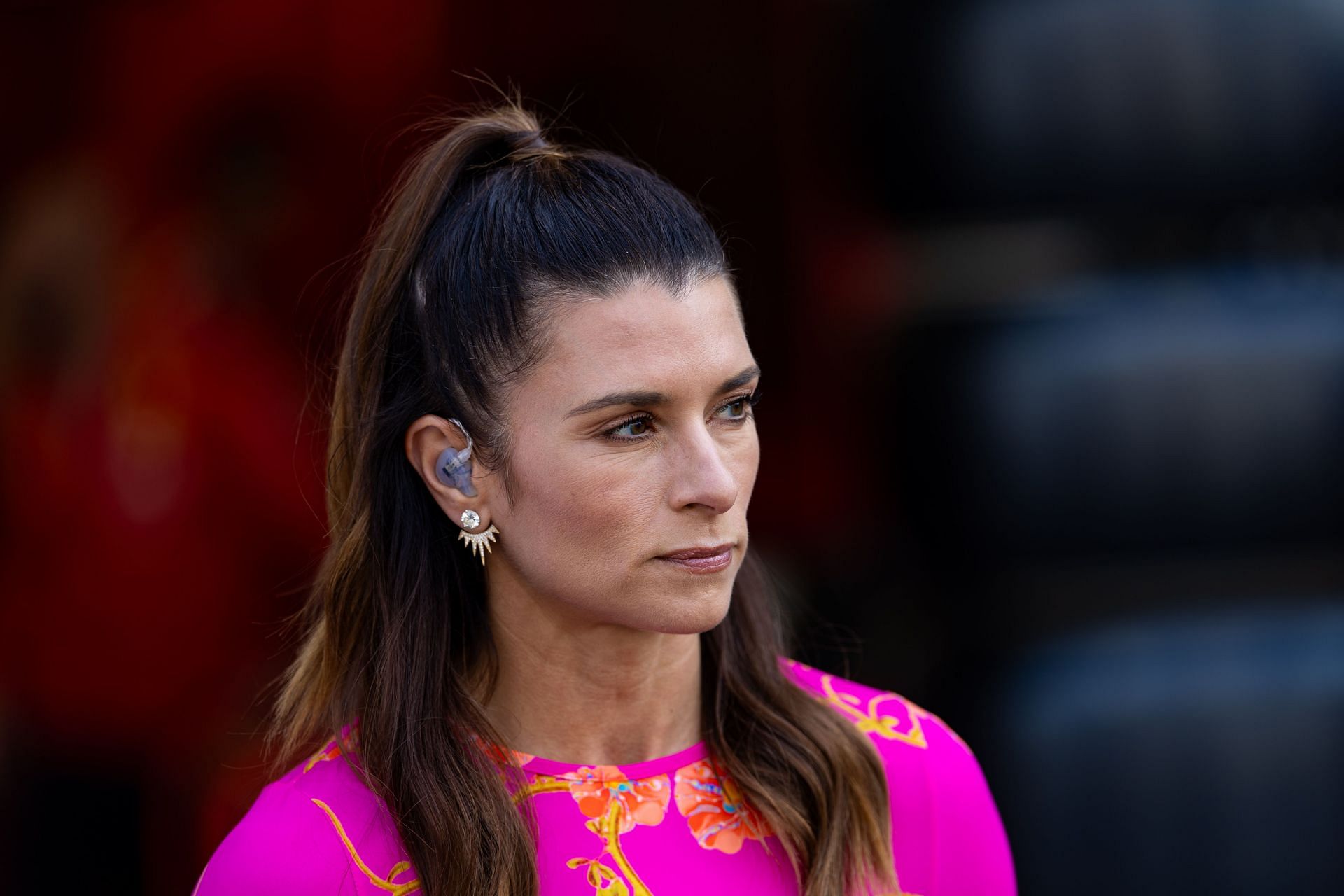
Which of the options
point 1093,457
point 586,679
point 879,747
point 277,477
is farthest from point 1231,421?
point 277,477

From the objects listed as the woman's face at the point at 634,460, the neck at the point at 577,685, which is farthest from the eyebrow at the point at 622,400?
the neck at the point at 577,685

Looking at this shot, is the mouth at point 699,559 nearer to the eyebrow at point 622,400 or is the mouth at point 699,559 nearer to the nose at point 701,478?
the nose at point 701,478

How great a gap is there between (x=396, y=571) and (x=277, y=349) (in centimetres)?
159

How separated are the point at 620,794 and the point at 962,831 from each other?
415mm

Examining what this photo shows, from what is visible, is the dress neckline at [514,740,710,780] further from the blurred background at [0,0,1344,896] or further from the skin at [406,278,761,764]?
the blurred background at [0,0,1344,896]

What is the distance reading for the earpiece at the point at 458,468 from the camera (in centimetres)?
165

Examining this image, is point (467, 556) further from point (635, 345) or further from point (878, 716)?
point (878, 716)

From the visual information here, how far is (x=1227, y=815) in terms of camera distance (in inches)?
94.0

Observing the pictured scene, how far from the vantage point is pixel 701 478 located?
1534 mm

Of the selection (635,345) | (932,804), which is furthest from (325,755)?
(932,804)

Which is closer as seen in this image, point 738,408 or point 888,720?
point 738,408

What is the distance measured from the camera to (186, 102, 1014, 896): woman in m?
1.56

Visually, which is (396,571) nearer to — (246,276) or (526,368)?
(526,368)

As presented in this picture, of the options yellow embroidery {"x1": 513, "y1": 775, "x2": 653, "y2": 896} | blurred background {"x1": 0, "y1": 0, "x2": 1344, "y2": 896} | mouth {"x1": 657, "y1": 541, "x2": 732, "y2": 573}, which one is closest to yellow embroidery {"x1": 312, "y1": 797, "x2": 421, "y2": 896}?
yellow embroidery {"x1": 513, "y1": 775, "x2": 653, "y2": 896}
